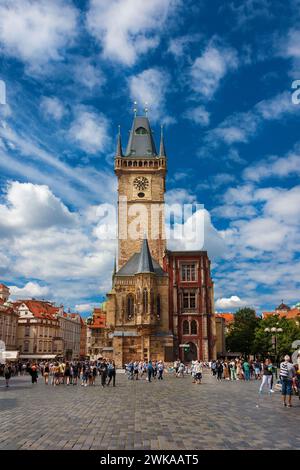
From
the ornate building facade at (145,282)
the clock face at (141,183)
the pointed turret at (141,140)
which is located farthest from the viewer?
the pointed turret at (141,140)

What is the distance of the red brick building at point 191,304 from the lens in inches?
2596

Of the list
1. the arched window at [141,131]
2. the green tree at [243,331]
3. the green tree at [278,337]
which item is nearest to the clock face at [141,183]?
the arched window at [141,131]

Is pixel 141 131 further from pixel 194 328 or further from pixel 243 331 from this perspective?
pixel 243 331

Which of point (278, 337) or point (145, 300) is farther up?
point (145, 300)

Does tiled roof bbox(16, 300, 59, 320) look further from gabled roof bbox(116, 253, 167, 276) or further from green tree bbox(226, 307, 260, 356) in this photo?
green tree bbox(226, 307, 260, 356)

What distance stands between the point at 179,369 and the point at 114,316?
22282 mm

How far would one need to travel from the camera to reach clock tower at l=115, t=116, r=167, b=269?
77.3 meters

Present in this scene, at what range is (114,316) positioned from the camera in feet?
219

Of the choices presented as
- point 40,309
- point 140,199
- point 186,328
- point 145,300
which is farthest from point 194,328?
point 40,309

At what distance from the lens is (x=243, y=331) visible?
8469cm

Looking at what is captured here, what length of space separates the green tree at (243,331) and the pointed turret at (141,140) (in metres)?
35.6

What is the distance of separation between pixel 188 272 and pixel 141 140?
96.8 ft

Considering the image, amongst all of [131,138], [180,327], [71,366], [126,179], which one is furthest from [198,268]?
[71,366]

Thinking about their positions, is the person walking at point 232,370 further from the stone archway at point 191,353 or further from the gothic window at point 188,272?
the gothic window at point 188,272
